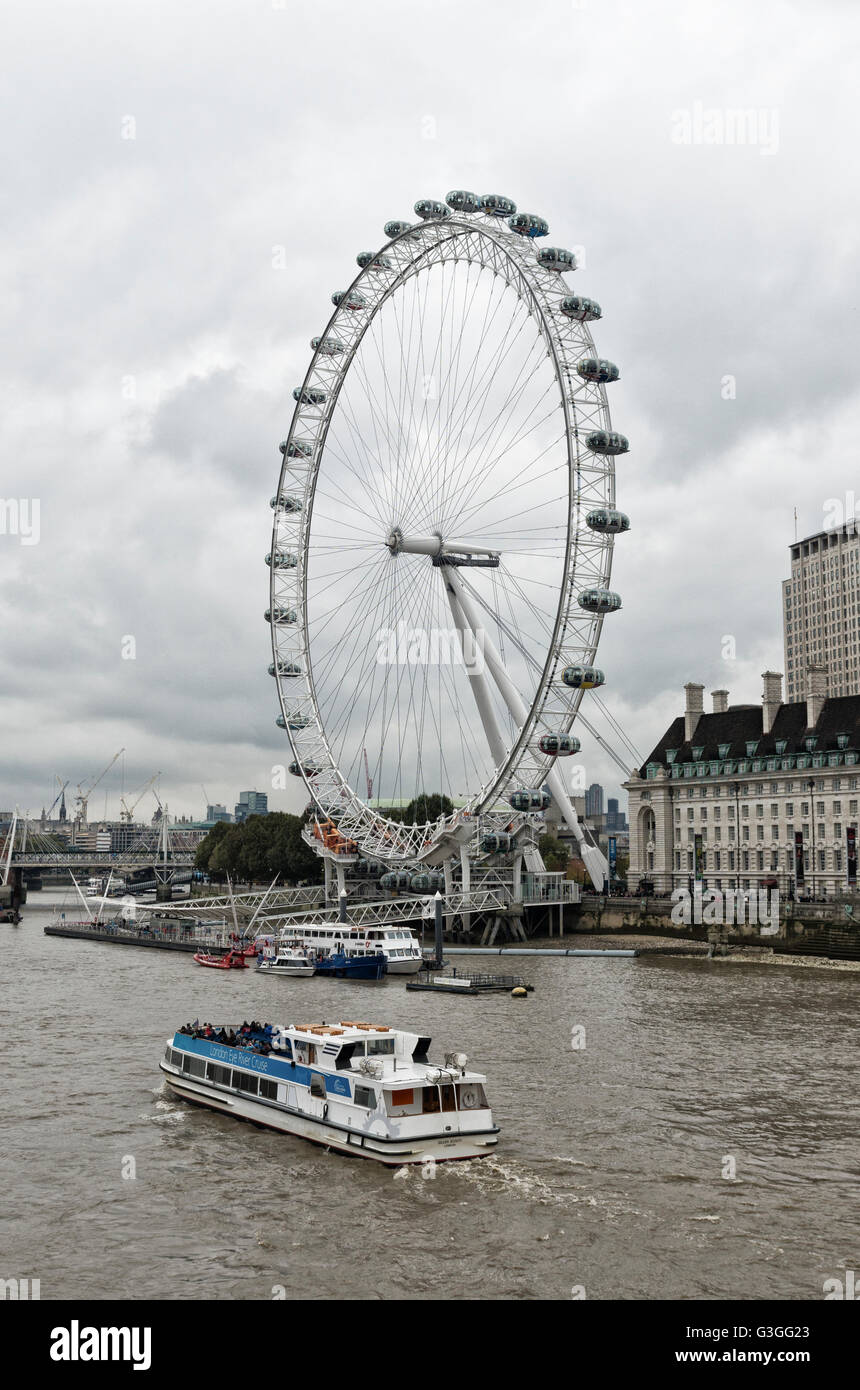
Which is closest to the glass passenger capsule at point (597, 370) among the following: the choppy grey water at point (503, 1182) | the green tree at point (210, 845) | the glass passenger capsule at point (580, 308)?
the glass passenger capsule at point (580, 308)

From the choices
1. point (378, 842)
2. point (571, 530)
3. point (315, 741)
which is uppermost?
point (571, 530)

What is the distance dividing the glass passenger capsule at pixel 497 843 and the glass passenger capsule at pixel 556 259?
112 feet

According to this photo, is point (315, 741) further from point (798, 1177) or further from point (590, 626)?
point (798, 1177)

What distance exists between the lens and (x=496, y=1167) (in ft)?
79.2

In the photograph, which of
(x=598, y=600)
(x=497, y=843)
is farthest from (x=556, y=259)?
(x=497, y=843)

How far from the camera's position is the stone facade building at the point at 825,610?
177000 millimetres

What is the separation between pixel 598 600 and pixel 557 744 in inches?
332

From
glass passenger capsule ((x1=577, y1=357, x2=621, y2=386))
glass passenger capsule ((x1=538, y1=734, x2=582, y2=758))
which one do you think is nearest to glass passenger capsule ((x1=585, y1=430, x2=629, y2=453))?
glass passenger capsule ((x1=577, y1=357, x2=621, y2=386))

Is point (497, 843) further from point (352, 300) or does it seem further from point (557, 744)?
point (352, 300)

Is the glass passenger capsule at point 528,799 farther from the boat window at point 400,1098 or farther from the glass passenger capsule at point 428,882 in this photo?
the boat window at point 400,1098

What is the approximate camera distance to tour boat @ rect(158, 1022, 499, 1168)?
81.4 ft
